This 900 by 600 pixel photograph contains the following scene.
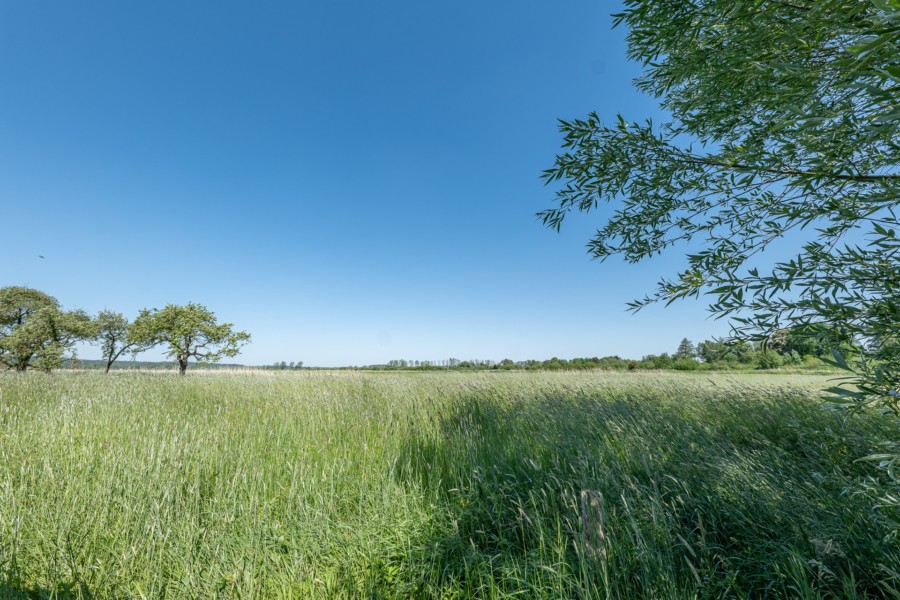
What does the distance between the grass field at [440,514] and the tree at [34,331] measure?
93.6 ft

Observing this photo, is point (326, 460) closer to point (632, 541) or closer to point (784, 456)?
point (632, 541)

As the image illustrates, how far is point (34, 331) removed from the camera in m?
22.7

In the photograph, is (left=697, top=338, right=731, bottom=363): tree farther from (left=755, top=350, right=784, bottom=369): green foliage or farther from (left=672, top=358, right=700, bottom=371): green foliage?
(left=672, top=358, right=700, bottom=371): green foliage

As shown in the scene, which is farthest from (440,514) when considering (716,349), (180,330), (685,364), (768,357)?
(685,364)

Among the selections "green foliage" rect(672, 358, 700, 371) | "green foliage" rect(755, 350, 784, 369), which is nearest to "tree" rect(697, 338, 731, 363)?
"green foliage" rect(755, 350, 784, 369)

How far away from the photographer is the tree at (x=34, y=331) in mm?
22266

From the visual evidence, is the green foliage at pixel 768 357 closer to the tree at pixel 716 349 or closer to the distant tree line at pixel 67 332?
the tree at pixel 716 349

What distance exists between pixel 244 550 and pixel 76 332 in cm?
3740

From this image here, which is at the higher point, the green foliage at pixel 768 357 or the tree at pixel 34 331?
the tree at pixel 34 331

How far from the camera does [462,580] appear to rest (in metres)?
2.57

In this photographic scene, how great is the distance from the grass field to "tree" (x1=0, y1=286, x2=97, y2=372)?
28525mm

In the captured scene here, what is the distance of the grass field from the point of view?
7.14 feet

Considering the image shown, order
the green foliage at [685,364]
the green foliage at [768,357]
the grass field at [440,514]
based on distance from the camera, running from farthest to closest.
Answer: the green foliage at [685,364]
the green foliage at [768,357]
the grass field at [440,514]

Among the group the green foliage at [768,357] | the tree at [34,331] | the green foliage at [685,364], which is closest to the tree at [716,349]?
the green foliage at [768,357]
